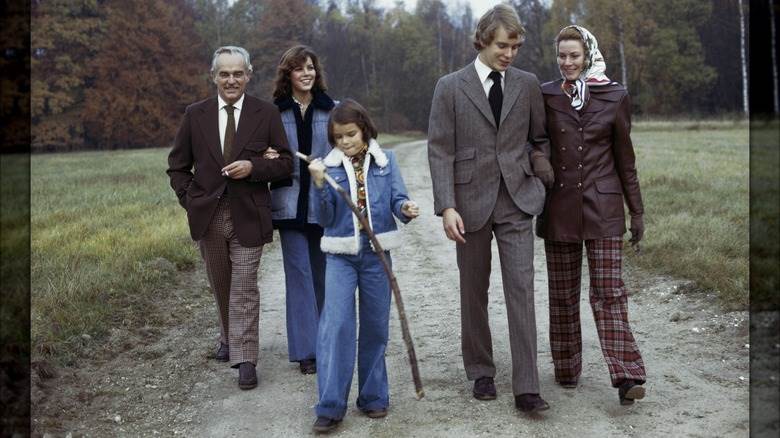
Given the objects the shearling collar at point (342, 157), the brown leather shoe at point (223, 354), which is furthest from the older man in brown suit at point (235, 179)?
the shearling collar at point (342, 157)

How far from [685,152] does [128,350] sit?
59.9 ft

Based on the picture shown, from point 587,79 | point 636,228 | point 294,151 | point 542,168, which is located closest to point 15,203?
point 294,151

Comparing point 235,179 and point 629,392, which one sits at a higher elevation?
point 235,179

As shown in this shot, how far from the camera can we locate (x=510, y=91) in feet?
15.6

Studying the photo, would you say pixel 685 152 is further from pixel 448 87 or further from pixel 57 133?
pixel 57 133

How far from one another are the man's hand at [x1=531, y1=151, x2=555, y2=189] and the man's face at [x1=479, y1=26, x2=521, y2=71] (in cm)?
53

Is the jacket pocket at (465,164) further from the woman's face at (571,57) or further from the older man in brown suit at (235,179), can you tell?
the older man in brown suit at (235,179)

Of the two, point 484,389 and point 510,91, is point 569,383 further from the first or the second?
point 510,91

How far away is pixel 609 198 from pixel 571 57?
820 millimetres

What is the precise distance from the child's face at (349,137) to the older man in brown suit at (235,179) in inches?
36.2

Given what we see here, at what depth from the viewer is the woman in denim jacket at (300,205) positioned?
5.55 m

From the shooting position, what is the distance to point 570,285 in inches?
197

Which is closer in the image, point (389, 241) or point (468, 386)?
point (389, 241)

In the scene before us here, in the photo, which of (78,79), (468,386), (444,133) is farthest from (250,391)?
(78,79)
